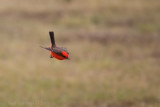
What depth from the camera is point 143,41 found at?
18734mm

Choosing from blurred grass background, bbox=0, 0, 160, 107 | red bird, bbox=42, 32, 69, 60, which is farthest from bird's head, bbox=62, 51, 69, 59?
blurred grass background, bbox=0, 0, 160, 107

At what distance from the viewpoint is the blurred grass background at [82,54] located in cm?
1038

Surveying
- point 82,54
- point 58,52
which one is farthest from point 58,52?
point 82,54

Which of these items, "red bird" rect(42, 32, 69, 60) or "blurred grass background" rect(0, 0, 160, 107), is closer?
"red bird" rect(42, 32, 69, 60)

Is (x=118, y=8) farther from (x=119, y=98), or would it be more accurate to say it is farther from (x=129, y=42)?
(x=119, y=98)

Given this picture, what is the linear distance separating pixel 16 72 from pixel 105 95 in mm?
3202

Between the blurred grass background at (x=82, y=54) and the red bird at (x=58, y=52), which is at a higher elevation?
the blurred grass background at (x=82, y=54)

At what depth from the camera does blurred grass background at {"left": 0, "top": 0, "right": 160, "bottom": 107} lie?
34.0 feet

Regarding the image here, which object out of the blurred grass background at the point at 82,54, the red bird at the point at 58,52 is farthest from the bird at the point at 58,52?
the blurred grass background at the point at 82,54

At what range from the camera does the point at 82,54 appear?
1631cm

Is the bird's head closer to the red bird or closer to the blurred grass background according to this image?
the red bird

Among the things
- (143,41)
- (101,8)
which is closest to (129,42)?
(143,41)

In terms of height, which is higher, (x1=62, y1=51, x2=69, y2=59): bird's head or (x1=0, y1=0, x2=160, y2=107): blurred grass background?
(x1=0, y1=0, x2=160, y2=107): blurred grass background

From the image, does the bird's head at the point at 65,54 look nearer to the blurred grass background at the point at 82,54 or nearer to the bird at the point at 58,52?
the bird at the point at 58,52
